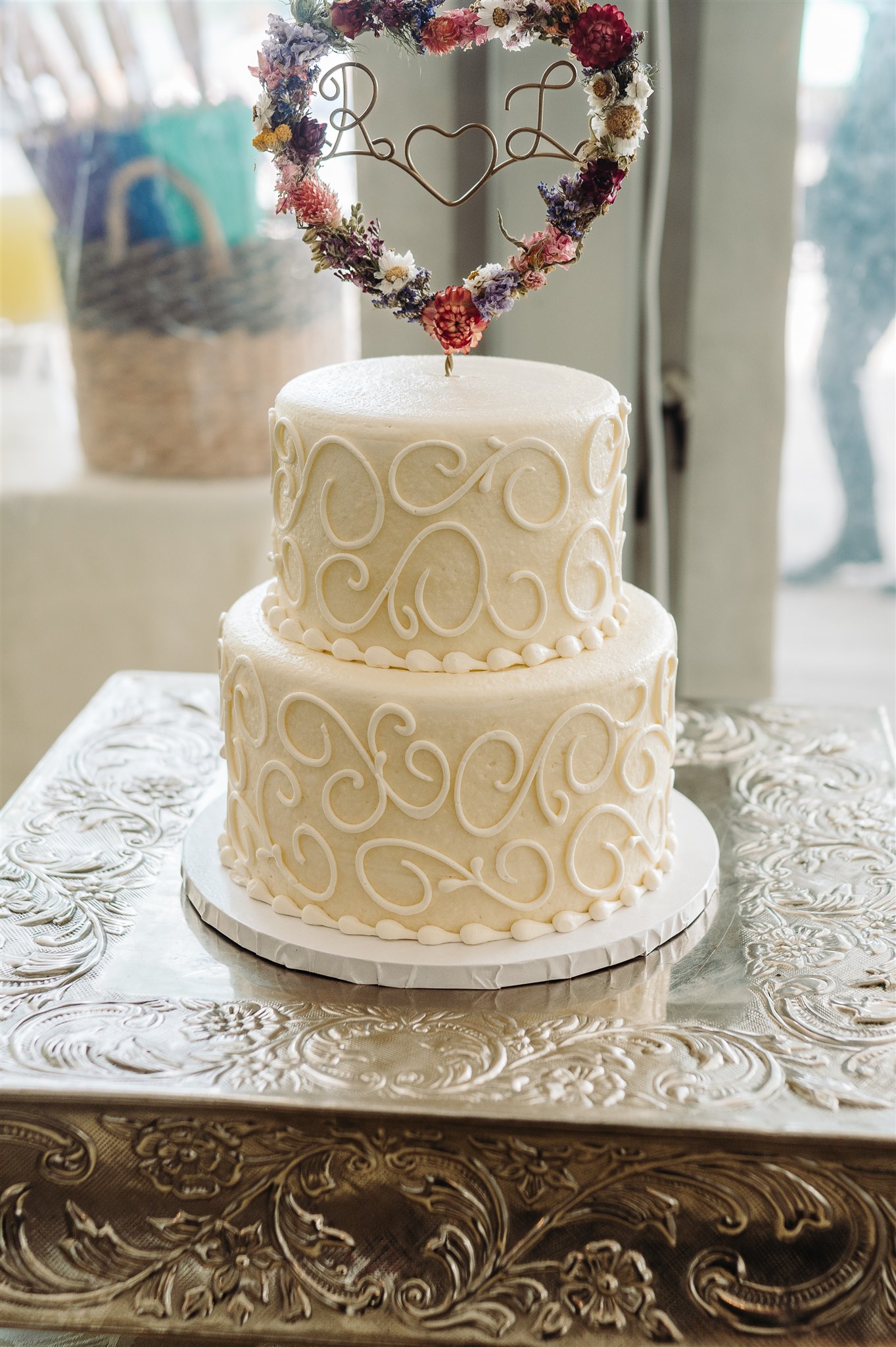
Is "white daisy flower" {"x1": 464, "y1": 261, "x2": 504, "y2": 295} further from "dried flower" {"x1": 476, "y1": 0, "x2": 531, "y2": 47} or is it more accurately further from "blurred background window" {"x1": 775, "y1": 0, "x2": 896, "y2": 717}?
"blurred background window" {"x1": 775, "y1": 0, "x2": 896, "y2": 717}

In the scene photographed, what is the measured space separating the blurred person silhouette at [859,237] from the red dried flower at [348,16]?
1.42m

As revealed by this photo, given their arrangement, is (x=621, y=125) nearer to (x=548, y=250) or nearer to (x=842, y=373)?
(x=548, y=250)

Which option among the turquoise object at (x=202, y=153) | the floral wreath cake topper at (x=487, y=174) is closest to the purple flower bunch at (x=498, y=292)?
the floral wreath cake topper at (x=487, y=174)

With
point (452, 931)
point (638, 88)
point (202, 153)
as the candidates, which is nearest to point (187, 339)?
point (202, 153)

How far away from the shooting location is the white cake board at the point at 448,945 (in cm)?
125

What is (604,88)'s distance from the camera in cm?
119

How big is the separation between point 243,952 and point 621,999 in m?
0.37

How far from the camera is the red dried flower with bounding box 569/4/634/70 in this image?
1.17 meters

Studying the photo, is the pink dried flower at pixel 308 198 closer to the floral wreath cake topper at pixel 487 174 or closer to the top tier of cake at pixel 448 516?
the floral wreath cake topper at pixel 487 174

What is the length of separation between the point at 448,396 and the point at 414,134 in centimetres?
26

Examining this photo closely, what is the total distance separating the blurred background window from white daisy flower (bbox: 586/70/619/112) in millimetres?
1172

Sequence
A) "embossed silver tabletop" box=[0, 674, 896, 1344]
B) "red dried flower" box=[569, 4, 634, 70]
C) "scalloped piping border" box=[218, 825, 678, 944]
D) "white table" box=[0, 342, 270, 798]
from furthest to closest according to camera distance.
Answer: "white table" box=[0, 342, 270, 798], "scalloped piping border" box=[218, 825, 678, 944], "red dried flower" box=[569, 4, 634, 70], "embossed silver tabletop" box=[0, 674, 896, 1344]

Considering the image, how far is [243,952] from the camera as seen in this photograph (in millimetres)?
1309

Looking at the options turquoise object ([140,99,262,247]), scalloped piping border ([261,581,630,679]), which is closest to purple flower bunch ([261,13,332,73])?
scalloped piping border ([261,581,630,679])
